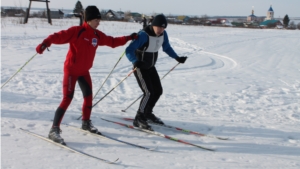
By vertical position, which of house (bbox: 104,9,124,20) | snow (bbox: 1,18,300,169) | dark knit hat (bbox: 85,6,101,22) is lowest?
snow (bbox: 1,18,300,169)

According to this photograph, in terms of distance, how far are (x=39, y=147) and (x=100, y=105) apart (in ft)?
6.75

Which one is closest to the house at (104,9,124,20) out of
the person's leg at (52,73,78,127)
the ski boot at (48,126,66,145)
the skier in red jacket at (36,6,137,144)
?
the skier in red jacket at (36,6,137,144)

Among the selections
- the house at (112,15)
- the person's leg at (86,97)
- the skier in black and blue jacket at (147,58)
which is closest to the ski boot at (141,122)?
the skier in black and blue jacket at (147,58)

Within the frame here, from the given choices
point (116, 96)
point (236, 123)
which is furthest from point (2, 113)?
point (236, 123)

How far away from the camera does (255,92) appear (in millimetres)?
6902

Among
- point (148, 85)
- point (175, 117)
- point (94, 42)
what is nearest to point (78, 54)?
point (94, 42)

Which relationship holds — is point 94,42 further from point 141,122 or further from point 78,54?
point 141,122

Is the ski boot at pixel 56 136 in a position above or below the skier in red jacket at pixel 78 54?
below

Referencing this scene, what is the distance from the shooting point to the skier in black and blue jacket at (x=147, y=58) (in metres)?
4.07

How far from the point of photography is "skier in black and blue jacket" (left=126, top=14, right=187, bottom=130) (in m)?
4.07

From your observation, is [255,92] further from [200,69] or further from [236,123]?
[200,69]

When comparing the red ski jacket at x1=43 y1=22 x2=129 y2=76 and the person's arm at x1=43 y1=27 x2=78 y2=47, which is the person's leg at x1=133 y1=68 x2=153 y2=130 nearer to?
the red ski jacket at x1=43 y1=22 x2=129 y2=76

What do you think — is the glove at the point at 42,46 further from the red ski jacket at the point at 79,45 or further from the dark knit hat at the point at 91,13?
the dark knit hat at the point at 91,13

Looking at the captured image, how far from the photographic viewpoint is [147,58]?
425cm
